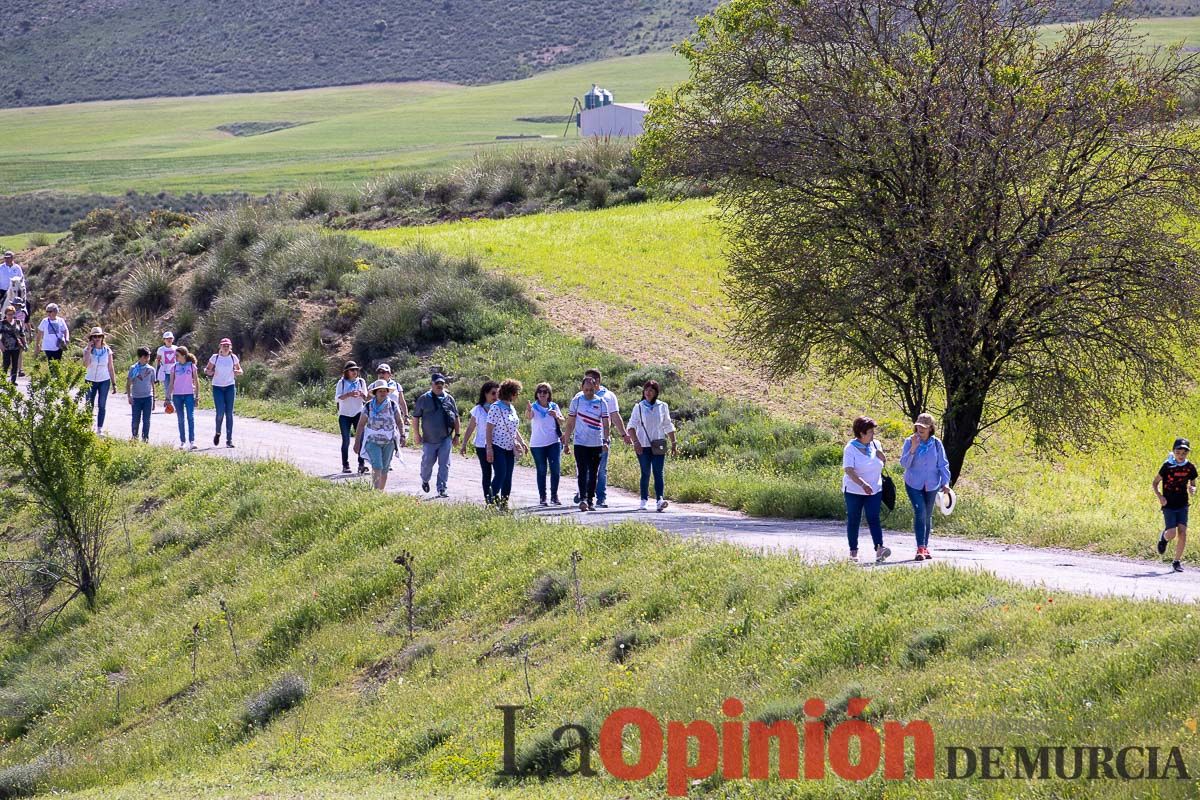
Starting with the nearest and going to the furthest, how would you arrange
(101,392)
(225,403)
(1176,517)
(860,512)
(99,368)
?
(860,512), (1176,517), (225,403), (99,368), (101,392)

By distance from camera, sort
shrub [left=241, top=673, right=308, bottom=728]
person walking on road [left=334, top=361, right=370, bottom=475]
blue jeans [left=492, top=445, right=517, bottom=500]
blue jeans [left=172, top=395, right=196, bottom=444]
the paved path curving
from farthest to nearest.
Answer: blue jeans [left=172, top=395, right=196, bottom=444]
person walking on road [left=334, top=361, right=370, bottom=475]
blue jeans [left=492, top=445, right=517, bottom=500]
shrub [left=241, top=673, right=308, bottom=728]
the paved path curving

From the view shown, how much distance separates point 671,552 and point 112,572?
10188 mm

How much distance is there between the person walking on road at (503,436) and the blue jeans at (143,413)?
28.8 feet

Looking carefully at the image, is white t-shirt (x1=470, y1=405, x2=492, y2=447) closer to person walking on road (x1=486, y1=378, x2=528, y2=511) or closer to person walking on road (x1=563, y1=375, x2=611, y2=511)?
person walking on road (x1=486, y1=378, x2=528, y2=511)

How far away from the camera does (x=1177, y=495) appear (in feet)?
50.2

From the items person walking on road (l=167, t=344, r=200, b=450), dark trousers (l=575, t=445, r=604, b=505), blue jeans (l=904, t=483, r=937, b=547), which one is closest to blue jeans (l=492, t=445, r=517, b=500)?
dark trousers (l=575, t=445, r=604, b=505)

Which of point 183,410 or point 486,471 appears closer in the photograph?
point 486,471

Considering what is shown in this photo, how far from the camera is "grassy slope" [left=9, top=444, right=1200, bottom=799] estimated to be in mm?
9648

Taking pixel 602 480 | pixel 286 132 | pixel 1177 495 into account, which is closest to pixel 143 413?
pixel 602 480

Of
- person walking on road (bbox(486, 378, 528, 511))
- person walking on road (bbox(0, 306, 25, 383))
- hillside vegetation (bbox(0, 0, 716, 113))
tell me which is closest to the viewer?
person walking on road (bbox(486, 378, 528, 511))

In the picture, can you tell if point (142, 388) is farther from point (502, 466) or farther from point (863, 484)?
point (863, 484)

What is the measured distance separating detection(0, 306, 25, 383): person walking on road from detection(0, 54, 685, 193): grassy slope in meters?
54.0

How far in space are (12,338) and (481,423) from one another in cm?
1624

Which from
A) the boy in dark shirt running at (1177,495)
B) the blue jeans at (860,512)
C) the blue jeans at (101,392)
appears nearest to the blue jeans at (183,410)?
the blue jeans at (101,392)
